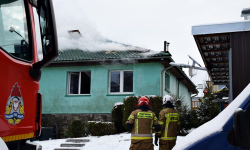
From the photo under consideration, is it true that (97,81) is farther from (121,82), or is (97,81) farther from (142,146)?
(142,146)

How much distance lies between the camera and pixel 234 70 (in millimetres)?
5434

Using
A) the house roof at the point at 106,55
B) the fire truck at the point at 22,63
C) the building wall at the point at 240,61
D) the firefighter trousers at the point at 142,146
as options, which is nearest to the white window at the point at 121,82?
the house roof at the point at 106,55

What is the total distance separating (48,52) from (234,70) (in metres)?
3.67

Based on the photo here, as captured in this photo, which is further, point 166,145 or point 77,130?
point 77,130

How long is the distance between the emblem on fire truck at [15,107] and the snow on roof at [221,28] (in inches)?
146

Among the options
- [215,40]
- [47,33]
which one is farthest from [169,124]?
[47,33]

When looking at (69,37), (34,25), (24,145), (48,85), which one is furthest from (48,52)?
(69,37)

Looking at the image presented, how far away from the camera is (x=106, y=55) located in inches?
603

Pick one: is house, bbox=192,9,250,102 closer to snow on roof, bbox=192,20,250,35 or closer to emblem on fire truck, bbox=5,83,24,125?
snow on roof, bbox=192,20,250,35

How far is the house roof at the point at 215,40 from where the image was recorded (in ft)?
17.4

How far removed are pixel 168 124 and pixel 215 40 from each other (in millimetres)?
2137

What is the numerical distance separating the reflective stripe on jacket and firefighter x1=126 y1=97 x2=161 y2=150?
1.09 feet

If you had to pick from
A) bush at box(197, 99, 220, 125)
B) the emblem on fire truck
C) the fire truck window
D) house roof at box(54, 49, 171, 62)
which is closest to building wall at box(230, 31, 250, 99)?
the fire truck window

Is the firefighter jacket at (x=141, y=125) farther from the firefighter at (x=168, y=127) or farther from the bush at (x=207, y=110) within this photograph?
the bush at (x=207, y=110)
